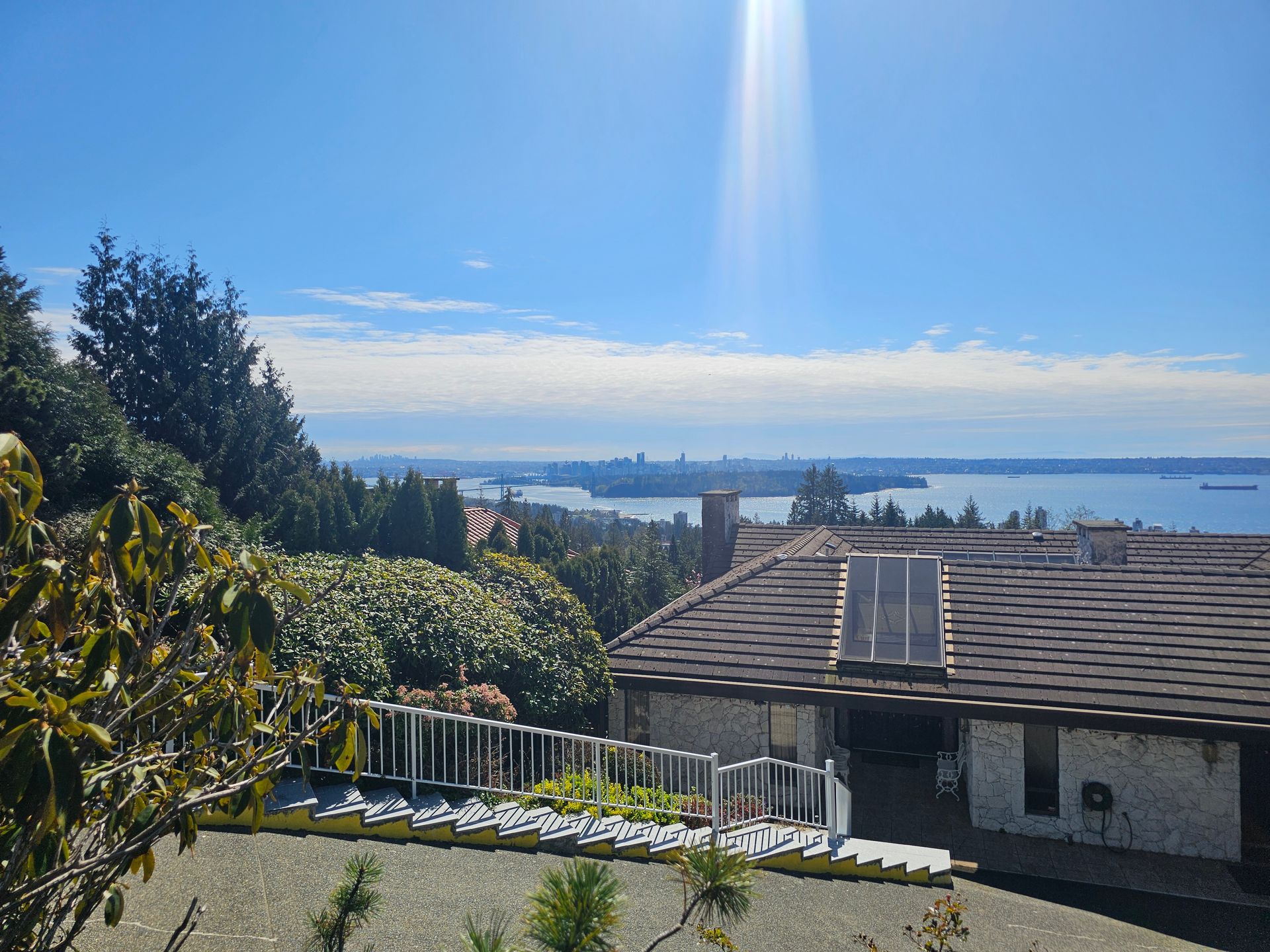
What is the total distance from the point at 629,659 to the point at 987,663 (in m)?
5.58

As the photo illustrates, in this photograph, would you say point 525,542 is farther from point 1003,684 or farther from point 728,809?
point 728,809

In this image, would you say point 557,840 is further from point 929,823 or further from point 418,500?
point 418,500

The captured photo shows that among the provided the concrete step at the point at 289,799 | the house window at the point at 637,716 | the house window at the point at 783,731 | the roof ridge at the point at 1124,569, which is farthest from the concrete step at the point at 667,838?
the roof ridge at the point at 1124,569

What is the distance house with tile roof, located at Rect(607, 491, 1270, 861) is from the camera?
33.6ft

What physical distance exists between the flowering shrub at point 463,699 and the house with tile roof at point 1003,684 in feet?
10.3

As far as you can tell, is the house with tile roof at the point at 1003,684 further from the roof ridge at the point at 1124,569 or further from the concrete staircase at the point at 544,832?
the concrete staircase at the point at 544,832

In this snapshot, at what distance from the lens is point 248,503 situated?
23016 millimetres

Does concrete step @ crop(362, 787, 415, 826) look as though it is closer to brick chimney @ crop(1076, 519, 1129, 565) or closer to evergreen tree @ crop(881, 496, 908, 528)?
brick chimney @ crop(1076, 519, 1129, 565)

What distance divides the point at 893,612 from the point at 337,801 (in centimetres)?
931

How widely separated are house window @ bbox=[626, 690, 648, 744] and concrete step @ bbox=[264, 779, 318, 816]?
241 inches

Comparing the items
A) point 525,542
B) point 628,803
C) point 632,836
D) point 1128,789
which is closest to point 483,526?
point 525,542

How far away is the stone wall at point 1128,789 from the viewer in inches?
398

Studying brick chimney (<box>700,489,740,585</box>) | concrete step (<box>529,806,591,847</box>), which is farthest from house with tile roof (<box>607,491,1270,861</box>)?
brick chimney (<box>700,489,740,585</box>)

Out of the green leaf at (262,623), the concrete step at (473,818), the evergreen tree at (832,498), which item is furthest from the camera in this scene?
the evergreen tree at (832,498)
